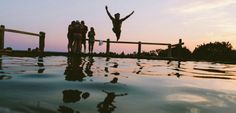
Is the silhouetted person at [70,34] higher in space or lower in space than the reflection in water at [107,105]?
higher

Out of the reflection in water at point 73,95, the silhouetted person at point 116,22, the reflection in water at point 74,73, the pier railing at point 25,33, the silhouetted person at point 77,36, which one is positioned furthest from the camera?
the pier railing at point 25,33

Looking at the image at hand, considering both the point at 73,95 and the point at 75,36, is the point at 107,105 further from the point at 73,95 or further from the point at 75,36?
the point at 75,36

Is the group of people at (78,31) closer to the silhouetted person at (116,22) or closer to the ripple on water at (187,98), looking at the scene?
the silhouetted person at (116,22)

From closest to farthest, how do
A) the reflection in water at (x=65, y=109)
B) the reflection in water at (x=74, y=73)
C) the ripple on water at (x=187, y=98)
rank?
1. the reflection in water at (x=65, y=109)
2. the ripple on water at (x=187, y=98)
3. the reflection in water at (x=74, y=73)

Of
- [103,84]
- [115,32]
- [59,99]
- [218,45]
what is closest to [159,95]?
[103,84]

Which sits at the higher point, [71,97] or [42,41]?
[42,41]

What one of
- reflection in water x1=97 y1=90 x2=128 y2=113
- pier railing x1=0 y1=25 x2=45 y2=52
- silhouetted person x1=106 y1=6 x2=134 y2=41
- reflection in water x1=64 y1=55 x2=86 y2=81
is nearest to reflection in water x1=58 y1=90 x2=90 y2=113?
reflection in water x1=97 y1=90 x2=128 y2=113

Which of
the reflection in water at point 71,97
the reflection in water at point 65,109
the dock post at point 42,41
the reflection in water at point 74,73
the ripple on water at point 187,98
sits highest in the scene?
the dock post at point 42,41

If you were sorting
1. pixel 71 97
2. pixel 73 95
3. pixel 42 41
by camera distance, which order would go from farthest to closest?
1. pixel 42 41
2. pixel 73 95
3. pixel 71 97

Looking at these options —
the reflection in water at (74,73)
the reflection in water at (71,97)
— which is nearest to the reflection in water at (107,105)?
the reflection in water at (71,97)

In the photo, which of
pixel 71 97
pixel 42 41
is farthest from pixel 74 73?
pixel 42 41

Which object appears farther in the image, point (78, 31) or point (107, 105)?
point (78, 31)

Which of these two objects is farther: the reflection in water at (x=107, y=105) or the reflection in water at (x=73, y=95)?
the reflection in water at (x=73, y=95)

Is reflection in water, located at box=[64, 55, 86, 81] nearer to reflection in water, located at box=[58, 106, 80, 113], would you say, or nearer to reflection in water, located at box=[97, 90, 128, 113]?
reflection in water, located at box=[97, 90, 128, 113]
